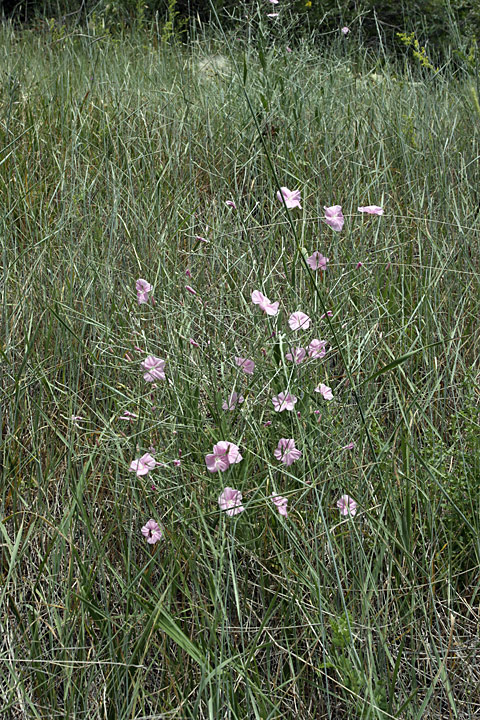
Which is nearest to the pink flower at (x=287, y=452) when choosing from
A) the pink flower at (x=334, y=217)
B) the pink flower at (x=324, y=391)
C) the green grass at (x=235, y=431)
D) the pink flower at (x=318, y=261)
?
the green grass at (x=235, y=431)

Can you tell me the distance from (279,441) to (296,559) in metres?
0.21

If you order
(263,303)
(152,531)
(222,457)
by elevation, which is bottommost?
(152,531)

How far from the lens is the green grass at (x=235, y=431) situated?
1029 millimetres

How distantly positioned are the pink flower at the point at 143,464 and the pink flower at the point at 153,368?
159 millimetres

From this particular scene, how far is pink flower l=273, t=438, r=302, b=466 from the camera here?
3.80 feet

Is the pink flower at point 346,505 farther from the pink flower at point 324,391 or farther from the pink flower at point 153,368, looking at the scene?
the pink flower at point 153,368

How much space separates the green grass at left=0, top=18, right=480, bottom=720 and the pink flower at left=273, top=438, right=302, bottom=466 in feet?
0.14

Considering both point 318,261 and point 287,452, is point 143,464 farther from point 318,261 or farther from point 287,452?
point 318,261

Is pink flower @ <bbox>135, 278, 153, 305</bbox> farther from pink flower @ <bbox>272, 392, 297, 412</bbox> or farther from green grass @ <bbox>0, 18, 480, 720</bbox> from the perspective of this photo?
pink flower @ <bbox>272, 392, 297, 412</bbox>

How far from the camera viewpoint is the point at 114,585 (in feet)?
3.72

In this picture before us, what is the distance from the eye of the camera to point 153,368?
1241mm

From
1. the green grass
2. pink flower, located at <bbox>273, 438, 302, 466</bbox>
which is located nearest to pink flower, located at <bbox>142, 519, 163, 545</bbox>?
the green grass

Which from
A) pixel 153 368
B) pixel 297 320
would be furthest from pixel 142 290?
pixel 297 320

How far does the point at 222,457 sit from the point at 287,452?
0.13 m
